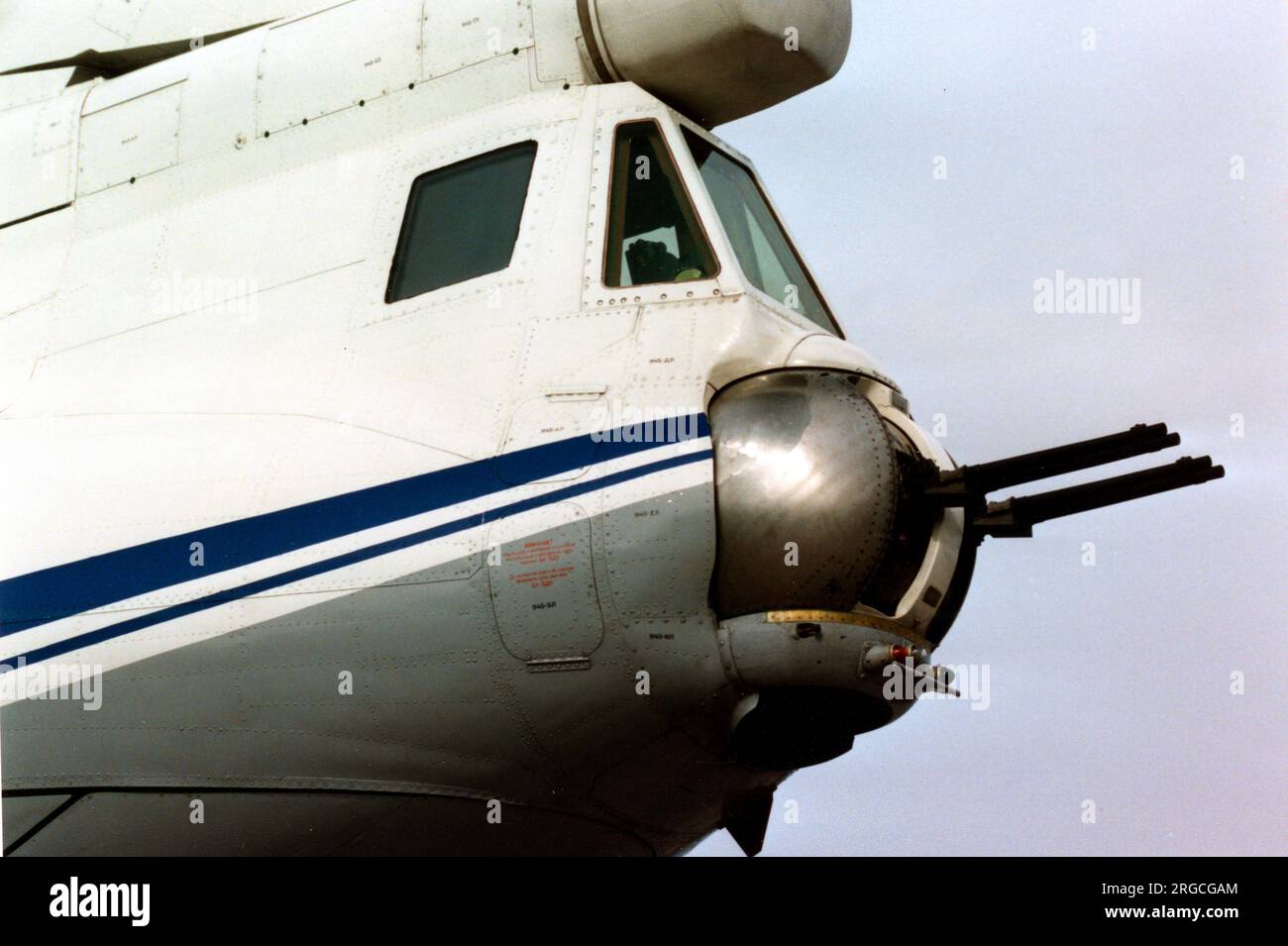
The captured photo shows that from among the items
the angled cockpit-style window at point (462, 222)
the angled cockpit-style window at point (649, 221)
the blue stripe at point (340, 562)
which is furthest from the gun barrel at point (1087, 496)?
the angled cockpit-style window at point (462, 222)

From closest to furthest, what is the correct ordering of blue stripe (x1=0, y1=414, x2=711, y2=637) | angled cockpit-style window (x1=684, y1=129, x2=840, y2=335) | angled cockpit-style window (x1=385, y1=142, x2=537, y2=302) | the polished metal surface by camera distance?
the polished metal surface
blue stripe (x1=0, y1=414, x2=711, y2=637)
angled cockpit-style window (x1=385, y1=142, x2=537, y2=302)
angled cockpit-style window (x1=684, y1=129, x2=840, y2=335)

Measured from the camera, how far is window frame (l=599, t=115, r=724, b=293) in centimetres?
948

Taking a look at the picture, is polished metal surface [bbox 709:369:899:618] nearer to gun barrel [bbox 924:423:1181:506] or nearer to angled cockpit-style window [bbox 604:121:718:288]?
gun barrel [bbox 924:423:1181:506]

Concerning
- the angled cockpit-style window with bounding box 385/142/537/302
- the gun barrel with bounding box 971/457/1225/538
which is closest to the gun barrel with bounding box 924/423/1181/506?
the gun barrel with bounding box 971/457/1225/538

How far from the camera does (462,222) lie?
33.1 ft

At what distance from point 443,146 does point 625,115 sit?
113 centimetres

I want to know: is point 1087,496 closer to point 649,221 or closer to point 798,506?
point 798,506

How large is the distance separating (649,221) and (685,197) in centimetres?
24

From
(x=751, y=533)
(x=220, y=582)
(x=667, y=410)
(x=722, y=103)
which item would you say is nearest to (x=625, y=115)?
(x=722, y=103)

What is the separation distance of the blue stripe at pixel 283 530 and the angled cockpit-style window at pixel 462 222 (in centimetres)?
138

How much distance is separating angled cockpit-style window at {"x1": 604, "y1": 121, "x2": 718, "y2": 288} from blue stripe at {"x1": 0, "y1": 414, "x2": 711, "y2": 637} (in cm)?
111

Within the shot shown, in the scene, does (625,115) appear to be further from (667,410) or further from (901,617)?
(901,617)

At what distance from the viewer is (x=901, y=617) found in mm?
9008

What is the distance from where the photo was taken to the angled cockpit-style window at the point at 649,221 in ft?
31.6
